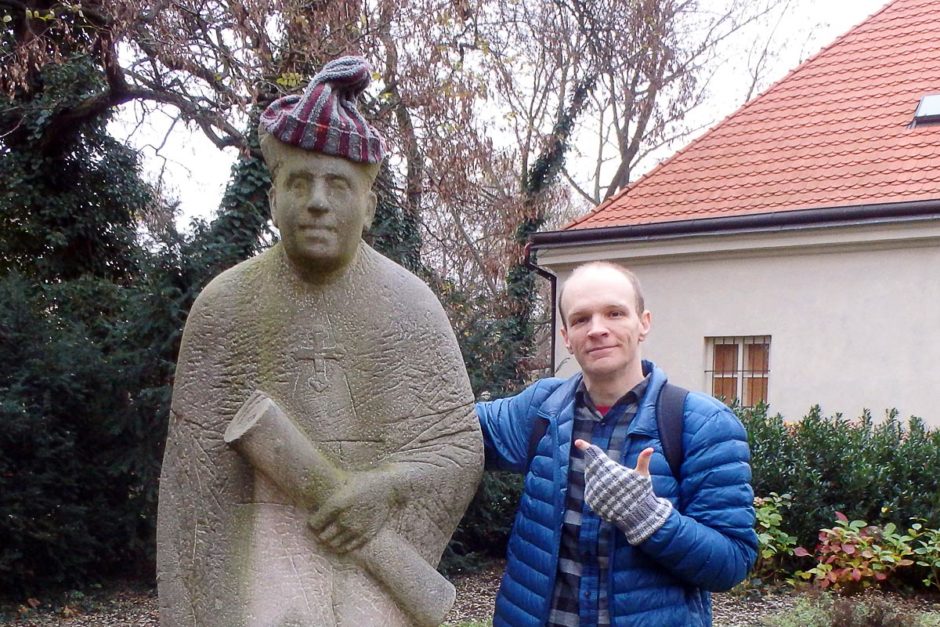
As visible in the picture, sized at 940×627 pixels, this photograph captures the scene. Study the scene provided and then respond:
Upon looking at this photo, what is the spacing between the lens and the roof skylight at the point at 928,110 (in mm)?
10867

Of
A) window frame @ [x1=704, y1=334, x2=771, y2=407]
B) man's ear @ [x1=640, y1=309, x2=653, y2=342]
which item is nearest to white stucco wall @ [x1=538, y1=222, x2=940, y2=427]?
window frame @ [x1=704, y1=334, x2=771, y2=407]

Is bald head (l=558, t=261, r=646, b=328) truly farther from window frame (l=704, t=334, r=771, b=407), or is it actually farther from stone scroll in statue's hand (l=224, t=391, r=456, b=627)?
window frame (l=704, t=334, r=771, b=407)

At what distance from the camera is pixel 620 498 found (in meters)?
2.20

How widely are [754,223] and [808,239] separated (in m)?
0.61

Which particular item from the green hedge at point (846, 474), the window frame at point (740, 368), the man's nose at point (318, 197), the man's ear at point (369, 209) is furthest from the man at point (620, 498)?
the window frame at point (740, 368)

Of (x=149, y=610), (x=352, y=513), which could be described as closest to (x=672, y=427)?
(x=352, y=513)

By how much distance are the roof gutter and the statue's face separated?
8.90 m

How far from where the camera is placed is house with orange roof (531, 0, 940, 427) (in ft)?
33.1

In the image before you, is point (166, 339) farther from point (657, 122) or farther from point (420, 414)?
point (657, 122)

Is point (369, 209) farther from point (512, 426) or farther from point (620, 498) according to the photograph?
point (620, 498)

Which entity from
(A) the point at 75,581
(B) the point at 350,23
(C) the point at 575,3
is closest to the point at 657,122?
(C) the point at 575,3

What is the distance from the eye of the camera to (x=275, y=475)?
2242 millimetres

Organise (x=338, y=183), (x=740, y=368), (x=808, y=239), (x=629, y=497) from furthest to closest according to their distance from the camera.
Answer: (x=740, y=368) < (x=808, y=239) < (x=338, y=183) < (x=629, y=497)

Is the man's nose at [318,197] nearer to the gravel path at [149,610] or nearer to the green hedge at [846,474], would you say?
the gravel path at [149,610]
